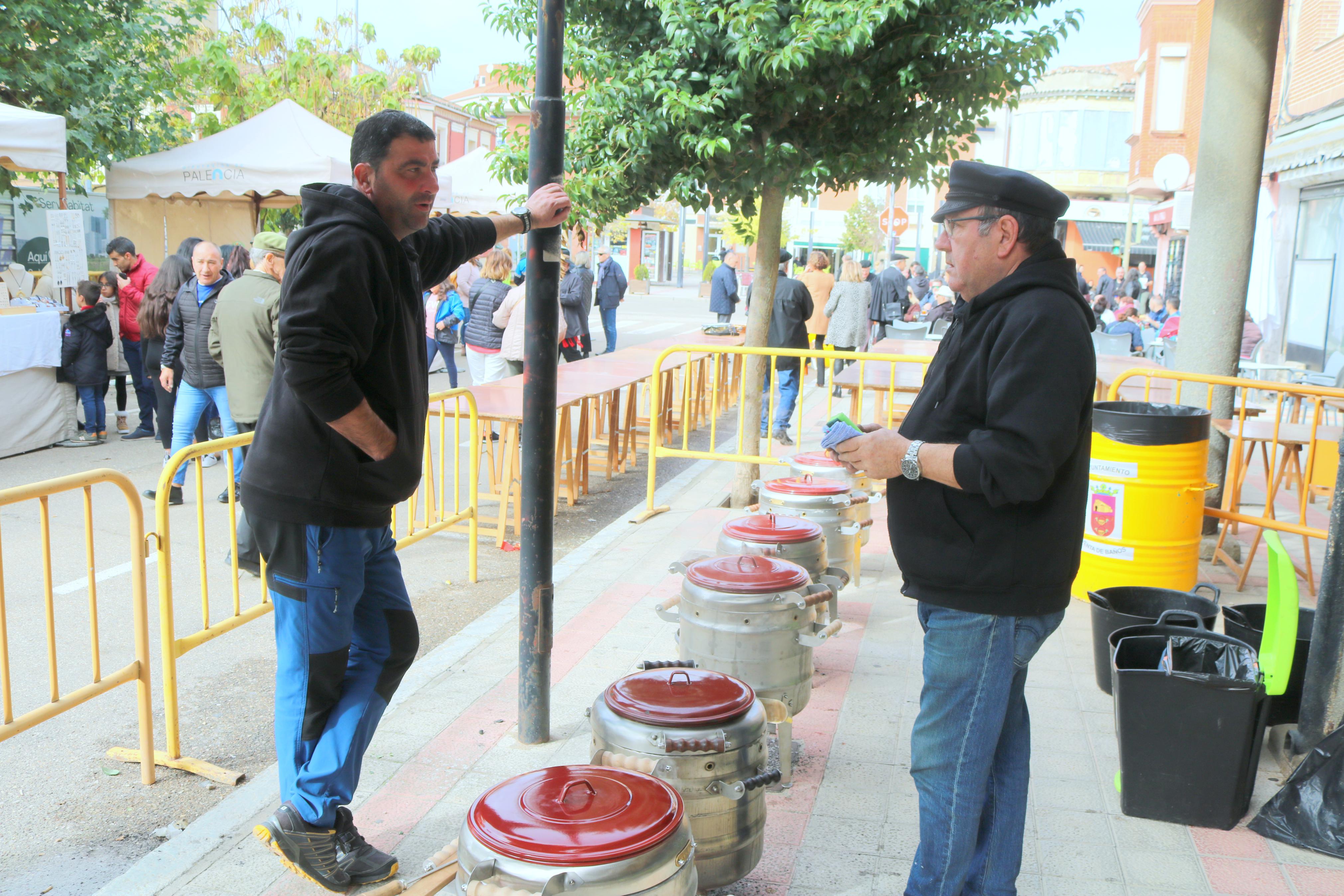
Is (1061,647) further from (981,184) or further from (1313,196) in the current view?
(1313,196)

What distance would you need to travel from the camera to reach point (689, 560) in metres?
3.94

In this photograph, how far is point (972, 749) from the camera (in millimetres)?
2445

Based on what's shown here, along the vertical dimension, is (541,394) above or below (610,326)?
above

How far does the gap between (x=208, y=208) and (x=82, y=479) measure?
572 inches

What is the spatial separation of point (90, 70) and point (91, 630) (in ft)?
45.0

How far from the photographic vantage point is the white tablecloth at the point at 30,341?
9.13 metres

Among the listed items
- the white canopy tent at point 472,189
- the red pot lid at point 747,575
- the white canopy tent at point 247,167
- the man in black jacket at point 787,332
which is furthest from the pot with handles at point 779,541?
the white canopy tent at point 472,189

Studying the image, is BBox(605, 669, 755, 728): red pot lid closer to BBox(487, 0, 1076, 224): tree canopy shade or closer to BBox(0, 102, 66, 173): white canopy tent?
BBox(487, 0, 1076, 224): tree canopy shade

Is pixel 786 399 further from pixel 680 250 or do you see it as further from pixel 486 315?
pixel 680 250

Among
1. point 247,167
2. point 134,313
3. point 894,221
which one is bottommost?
point 134,313

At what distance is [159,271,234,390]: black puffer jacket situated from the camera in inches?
294

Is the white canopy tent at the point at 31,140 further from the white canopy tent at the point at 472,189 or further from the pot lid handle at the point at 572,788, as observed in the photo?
the pot lid handle at the point at 572,788

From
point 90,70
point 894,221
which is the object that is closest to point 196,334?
point 90,70

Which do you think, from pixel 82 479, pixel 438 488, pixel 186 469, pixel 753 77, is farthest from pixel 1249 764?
pixel 186 469
